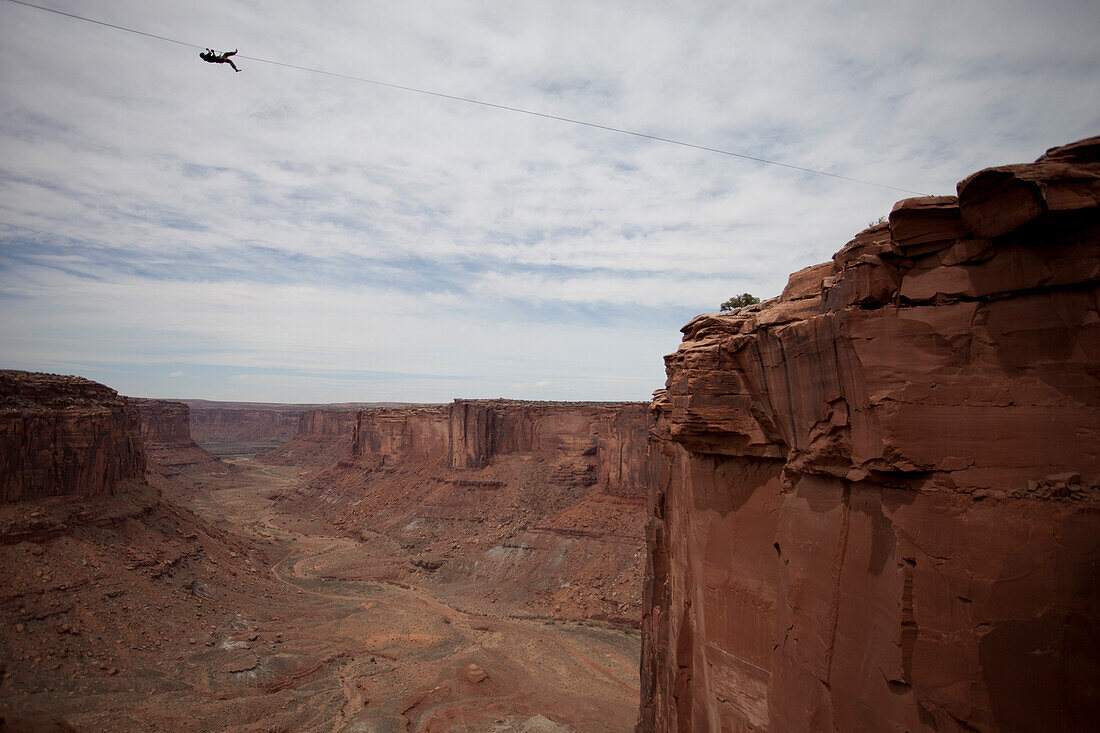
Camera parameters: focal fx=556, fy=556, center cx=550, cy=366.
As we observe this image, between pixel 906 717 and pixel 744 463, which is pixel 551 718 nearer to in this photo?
pixel 744 463

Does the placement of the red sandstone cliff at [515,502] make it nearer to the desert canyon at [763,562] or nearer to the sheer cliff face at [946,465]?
the desert canyon at [763,562]

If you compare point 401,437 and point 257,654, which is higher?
point 401,437

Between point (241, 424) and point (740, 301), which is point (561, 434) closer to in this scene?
point (740, 301)

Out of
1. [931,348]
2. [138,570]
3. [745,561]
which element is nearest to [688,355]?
[745,561]

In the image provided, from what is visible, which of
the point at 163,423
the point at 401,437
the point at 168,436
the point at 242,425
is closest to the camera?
the point at 401,437

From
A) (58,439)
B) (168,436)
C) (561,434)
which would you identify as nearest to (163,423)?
(168,436)

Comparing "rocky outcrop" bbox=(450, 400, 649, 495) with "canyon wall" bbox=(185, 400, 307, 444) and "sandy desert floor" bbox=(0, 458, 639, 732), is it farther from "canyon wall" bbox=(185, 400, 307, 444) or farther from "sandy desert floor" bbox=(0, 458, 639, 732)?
"canyon wall" bbox=(185, 400, 307, 444)

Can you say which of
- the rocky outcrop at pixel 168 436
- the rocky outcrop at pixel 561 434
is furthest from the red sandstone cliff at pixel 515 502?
the rocky outcrop at pixel 168 436
